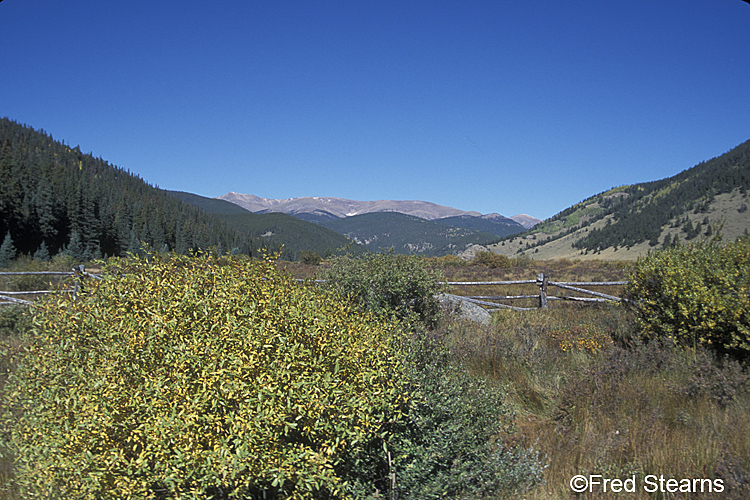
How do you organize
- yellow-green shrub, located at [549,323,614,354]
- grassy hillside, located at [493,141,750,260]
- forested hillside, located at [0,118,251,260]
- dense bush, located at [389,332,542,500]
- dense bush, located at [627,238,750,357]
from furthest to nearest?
1. grassy hillside, located at [493,141,750,260]
2. forested hillside, located at [0,118,251,260]
3. yellow-green shrub, located at [549,323,614,354]
4. dense bush, located at [627,238,750,357]
5. dense bush, located at [389,332,542,500]

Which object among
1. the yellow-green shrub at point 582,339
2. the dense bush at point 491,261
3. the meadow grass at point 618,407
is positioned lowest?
the meadow grass at point 618,407

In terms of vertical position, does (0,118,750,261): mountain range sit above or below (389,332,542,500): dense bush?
above

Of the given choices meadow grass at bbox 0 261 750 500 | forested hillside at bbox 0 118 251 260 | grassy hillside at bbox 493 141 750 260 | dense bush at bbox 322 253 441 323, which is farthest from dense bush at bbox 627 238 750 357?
grassy hillside at bbox 493 141 750 260

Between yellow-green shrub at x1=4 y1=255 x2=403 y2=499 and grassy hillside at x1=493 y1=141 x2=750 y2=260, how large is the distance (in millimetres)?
75609

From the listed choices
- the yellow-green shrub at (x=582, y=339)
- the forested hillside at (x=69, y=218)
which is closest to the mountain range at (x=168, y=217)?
the forested hillside at (x=69, y=218)

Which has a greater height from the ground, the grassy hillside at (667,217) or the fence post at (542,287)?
the grassy hillside at (667,217)

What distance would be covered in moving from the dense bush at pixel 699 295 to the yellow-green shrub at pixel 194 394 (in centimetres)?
455

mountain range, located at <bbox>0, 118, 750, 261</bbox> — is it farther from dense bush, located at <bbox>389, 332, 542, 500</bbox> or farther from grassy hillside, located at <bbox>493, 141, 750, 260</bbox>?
dense bush, located at <bbox>389, 332, 542, 500</bbox>

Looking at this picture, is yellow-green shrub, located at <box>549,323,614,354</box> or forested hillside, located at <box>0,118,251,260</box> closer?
A: yellow-green shrub, located at <box>549,323,614,354</box>

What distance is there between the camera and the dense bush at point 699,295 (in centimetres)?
480

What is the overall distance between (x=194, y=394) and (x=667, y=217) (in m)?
116

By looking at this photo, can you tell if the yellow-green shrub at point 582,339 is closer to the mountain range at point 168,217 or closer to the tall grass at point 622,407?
the tall grass at point 622,407

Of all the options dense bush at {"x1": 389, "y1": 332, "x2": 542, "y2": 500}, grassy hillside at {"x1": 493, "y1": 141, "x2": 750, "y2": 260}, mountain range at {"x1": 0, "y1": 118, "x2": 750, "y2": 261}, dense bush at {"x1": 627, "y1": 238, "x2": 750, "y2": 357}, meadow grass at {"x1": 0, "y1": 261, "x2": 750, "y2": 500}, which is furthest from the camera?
grassy hillside at {"x1": 493, "y1": 141, "x2": 750, "y2": 260}

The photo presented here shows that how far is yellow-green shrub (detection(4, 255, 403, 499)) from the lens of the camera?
6.45ft
